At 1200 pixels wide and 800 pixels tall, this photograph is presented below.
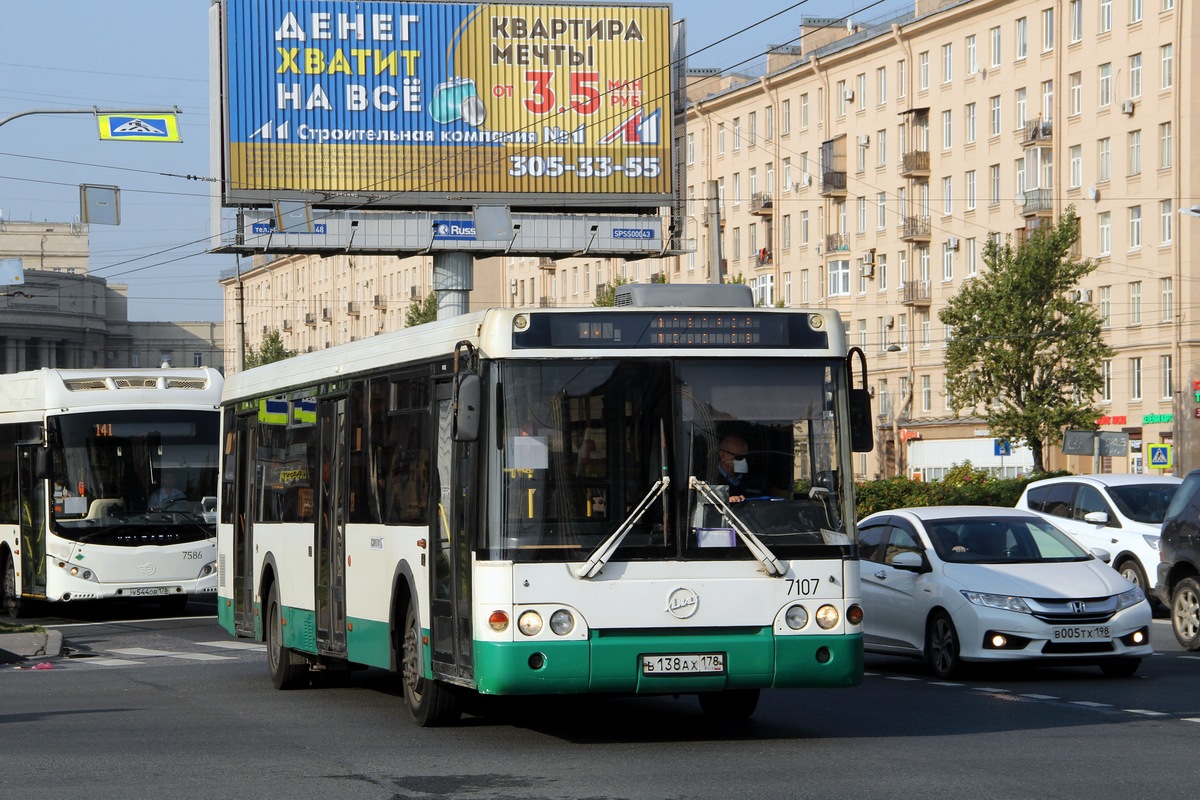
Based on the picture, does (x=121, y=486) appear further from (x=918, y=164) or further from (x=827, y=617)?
(x=918, y=164)

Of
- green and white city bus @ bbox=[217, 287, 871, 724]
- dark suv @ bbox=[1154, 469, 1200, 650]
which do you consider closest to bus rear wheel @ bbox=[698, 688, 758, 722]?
green and white city bus @ bbox=[217, 287, 871, 724]

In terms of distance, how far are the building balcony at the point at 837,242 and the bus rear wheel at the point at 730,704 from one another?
68.8 m

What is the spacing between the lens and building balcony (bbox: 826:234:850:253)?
265ft

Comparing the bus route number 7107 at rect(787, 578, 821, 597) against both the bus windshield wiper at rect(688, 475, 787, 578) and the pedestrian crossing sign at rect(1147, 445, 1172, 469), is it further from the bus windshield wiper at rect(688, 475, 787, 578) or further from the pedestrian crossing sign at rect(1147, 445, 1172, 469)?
the pedestrian crossing sign at rect(1147, 445, 1172, 469)

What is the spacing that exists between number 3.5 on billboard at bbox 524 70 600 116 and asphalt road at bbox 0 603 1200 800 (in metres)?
28.6

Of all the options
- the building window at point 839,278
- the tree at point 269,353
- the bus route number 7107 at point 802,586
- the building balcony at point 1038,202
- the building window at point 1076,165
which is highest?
the building window at point 1076,165

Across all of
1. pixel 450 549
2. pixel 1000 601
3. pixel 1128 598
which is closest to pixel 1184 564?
pixel 1128 598

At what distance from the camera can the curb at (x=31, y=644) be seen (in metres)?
20.0

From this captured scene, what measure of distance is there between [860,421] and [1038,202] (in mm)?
59046

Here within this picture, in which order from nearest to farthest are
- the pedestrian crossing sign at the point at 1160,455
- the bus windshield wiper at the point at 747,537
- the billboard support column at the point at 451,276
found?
the bus windshield wiper at the point at 747,537 → the pedestrian crossing sign at the point at 1160,455 → the billboard support column at the point at 451,276

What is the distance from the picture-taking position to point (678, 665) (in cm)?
1086

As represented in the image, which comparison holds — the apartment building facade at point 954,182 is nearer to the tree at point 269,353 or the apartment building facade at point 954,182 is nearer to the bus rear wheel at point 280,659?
the tree at point 269,353

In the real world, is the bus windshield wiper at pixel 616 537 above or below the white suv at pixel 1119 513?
above

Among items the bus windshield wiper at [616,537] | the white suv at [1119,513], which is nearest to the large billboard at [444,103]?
the white suv at [1119,513]
